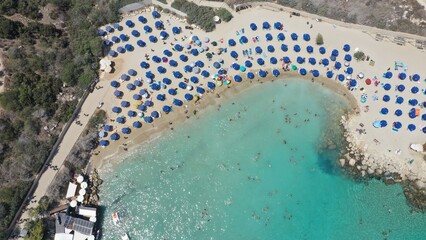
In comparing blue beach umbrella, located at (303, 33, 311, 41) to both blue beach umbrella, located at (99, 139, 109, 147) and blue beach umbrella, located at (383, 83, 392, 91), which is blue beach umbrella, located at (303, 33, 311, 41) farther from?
blue beach umbrella, located at (99, 139, 109, 147)

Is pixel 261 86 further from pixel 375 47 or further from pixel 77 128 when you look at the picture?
Answer: pixel 77 128

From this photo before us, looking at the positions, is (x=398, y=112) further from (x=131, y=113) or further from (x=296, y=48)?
(x=131, y=113)

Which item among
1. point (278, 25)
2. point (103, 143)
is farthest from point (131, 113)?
point (278, 25)

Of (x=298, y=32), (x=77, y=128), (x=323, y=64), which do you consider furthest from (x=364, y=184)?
(x=77, y=128)

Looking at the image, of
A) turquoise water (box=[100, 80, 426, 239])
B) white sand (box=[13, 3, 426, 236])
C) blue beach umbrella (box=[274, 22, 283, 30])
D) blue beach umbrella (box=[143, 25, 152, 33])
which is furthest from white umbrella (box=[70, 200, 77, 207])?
blue beach umbrella (box=[274, 22, 283, 30])

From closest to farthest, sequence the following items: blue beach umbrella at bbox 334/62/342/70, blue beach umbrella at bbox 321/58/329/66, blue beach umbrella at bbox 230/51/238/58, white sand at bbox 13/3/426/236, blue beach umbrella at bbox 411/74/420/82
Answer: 1. white sand at bbox 13/3/426/236
2. blue beach umbrella at bbox 411/74/420/82
3. blue beach umbrella at bbox 334/62/342/70
4. blue beach umbrella at bbox 321/58/329/66
5. blue beach umbrella at bbox 230/51/238/58

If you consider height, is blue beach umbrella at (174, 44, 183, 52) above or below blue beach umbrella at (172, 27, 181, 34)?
below
